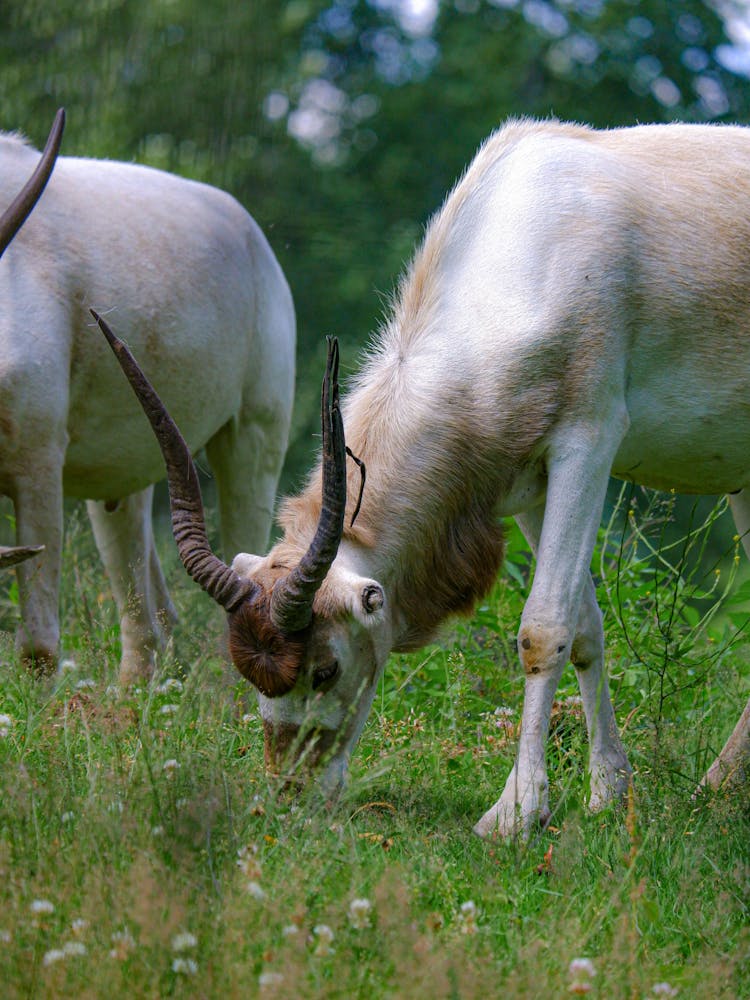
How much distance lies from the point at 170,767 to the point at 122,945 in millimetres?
904

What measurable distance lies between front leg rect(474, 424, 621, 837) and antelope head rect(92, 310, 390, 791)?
0.51 meters

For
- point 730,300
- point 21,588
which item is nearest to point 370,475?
point 730,300

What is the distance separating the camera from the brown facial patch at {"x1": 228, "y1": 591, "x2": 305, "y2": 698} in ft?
13.0

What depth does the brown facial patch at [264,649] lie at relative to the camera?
397 centimetres

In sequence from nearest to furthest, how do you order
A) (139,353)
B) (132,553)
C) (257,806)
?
(257,806), (139,353), (132,553)

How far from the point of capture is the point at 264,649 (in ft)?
13.1

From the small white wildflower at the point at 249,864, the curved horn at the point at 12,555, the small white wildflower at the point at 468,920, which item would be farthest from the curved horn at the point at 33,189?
the small white wildflower at the point at 468,920

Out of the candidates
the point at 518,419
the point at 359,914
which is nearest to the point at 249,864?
the point at 359,914

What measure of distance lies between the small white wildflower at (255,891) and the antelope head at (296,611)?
1062 millimetres

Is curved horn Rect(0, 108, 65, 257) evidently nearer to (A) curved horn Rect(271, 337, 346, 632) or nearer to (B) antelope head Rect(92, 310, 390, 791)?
(B) antelope head Rect(92, 310, 390, 791)

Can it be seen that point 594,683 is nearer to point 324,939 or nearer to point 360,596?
point 360,596

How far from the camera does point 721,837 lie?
3.86 metres

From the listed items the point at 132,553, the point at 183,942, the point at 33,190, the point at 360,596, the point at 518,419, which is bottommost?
the point at 132,553

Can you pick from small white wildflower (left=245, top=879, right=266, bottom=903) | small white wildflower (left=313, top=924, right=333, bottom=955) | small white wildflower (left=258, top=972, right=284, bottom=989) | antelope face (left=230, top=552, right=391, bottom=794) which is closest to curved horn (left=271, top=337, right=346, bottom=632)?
antelope face (left=230, top=552, right=391, bottom=794)
